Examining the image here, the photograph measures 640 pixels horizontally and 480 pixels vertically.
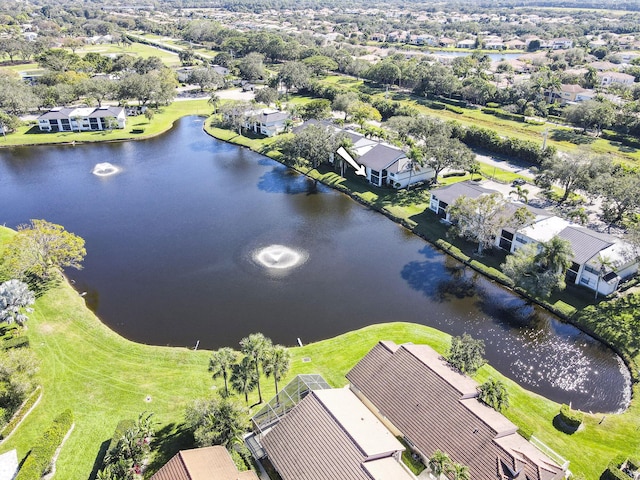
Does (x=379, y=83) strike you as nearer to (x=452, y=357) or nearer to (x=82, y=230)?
(x=82, y=230)

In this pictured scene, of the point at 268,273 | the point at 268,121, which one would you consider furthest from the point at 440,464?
the point at 268,121

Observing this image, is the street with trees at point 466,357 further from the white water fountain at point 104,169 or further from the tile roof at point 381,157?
the white water fountain at point 104,169

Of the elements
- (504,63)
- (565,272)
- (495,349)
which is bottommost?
(495,349)

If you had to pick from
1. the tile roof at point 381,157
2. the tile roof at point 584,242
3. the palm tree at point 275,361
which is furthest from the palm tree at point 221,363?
the tile roof at point 381,157

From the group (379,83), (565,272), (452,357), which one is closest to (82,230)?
(452,357)

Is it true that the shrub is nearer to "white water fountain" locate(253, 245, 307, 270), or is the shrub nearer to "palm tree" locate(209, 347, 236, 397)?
"white water fountain" locate(253, 245, 307, 270)
